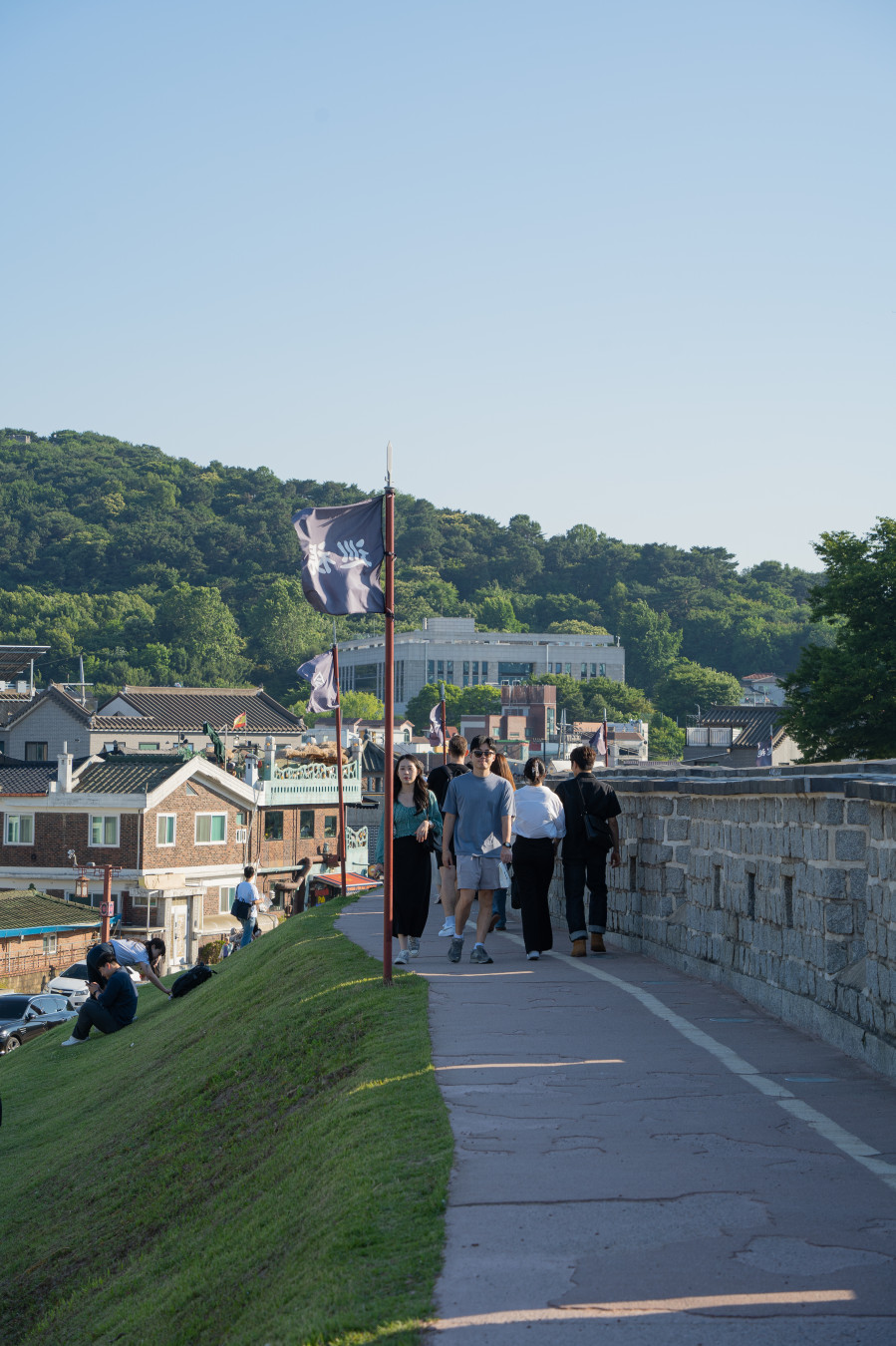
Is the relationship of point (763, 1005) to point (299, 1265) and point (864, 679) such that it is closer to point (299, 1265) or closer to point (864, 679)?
point (299, 1265)

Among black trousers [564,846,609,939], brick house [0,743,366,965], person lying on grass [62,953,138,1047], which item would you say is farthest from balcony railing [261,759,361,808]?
black trousers [564,846,609,939]

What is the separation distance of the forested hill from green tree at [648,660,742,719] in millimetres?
31258

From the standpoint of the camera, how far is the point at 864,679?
4266 cm

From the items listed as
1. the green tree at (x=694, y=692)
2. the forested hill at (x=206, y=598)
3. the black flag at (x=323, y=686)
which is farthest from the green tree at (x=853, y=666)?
the forested hill at (x=206, y=598)

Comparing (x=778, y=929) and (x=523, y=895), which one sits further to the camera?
(x=523, y=895)

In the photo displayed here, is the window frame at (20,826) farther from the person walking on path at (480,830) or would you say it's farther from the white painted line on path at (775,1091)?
the white painted line on path at (775,1091)

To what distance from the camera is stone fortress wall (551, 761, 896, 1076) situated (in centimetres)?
720

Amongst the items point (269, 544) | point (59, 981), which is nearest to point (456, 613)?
point (269, 544)

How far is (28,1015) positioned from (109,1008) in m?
14.2

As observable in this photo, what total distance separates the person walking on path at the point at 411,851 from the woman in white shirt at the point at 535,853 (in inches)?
32.1

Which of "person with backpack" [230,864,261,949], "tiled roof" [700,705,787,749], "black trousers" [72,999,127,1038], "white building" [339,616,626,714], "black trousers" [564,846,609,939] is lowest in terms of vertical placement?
"black trousers" [72,999,127,1038]

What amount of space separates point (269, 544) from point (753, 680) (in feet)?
215

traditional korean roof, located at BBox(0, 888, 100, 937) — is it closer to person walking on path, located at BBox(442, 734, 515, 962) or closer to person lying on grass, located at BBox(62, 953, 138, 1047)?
person lying on grass, located at BBox(62, 953, 138, 1047)

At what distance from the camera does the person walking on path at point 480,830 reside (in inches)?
446
